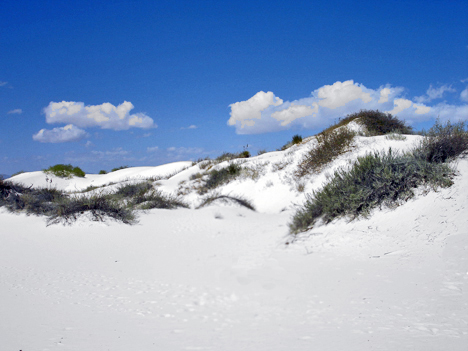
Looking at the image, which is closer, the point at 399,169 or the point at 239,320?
the point at 239,320

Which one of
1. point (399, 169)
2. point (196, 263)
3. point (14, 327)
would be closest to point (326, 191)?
point (399, 169)

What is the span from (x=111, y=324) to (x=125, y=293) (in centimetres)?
94

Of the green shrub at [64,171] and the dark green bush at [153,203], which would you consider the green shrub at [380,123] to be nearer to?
the dark green bush at [153,203]

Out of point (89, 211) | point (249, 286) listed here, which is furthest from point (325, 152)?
point (249, 286)

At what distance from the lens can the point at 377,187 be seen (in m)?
5.87

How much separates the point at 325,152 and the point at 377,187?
23.4 ft

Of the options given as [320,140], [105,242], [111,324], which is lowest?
[111,324]

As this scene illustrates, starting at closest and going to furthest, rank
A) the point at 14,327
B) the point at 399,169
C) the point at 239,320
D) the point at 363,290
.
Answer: the point at 14,327 → the point at 239,320 → the point at 363,290 → the point at 399,169

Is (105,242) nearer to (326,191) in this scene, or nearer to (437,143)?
(326,191)

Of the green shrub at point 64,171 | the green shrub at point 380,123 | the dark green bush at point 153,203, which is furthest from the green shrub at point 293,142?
the green shrub at point 64,171

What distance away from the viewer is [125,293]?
12.6 feet

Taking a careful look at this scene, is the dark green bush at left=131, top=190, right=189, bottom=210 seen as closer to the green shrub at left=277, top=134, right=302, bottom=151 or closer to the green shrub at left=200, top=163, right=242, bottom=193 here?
the green shrub at left=200, top=163, right=242, bottom=193

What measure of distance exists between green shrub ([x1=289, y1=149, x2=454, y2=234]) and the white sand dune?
0.25 m

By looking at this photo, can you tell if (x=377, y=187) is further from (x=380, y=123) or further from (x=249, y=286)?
(x=380, y=123)
